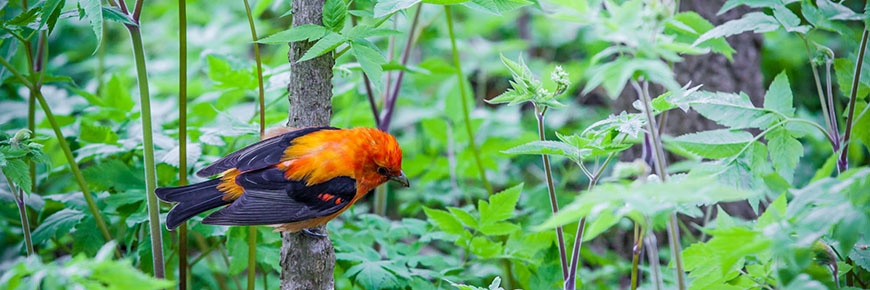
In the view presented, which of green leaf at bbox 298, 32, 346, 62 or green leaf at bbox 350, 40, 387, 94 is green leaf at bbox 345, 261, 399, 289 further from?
green leaf at bbox 298, 32, 346, 62

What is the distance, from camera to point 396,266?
7.48ft

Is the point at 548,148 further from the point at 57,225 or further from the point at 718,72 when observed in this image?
the point at 718,72

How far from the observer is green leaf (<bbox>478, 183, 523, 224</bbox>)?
2.25 meters

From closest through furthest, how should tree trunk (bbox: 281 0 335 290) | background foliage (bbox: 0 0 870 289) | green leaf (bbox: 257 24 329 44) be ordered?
background foliage (bbox: 0 0 870 289), green leaf (bbox: 257 24 329 44), tree trunk (bbox: 281 0 335 290)

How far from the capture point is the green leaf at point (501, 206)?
88.6 inches

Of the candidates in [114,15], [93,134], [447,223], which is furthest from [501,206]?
[93,134]

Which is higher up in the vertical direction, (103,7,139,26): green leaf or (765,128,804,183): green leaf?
(103,7,139,26): green leaf

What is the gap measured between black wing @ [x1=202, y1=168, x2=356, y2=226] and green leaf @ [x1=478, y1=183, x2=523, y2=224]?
53 cm

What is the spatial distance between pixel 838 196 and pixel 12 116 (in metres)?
3.79

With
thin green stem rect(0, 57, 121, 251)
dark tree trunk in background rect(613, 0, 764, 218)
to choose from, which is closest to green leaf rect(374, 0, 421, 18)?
thin green stem rect(0, 57, 121, 251)

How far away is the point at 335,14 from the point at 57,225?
1317 millimetres

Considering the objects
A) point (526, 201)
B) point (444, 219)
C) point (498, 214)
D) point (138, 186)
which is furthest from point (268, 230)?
point (526, 201)

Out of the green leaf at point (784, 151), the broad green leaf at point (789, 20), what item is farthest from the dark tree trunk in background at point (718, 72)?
the green leaf at point (784, 151)

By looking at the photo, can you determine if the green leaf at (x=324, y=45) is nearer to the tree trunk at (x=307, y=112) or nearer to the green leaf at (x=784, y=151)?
the tree trunk at (x=307, y=112)
